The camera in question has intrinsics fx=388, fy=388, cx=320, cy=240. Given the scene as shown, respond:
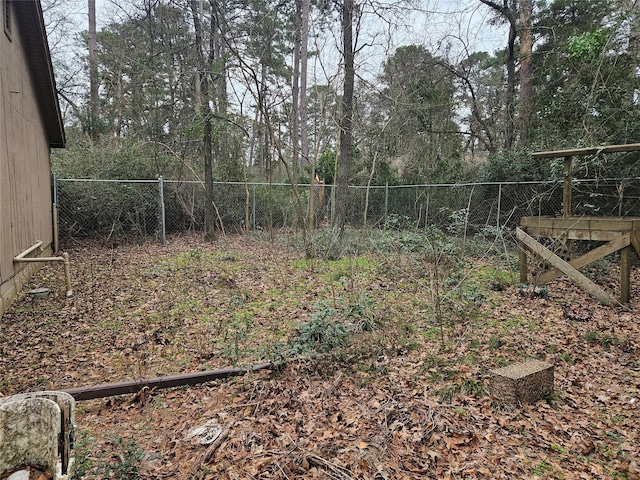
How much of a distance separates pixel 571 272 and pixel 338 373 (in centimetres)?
397

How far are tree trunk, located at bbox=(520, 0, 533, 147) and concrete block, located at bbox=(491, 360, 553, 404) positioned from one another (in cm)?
946

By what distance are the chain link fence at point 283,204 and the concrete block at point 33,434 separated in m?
6.96

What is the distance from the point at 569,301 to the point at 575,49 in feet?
18.5

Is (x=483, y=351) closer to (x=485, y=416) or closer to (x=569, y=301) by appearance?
(x=485, y=416)

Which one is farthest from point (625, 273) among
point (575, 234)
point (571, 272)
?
point (575, 234)

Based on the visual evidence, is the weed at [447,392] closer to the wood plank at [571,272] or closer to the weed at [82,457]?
the weed at [82,457]

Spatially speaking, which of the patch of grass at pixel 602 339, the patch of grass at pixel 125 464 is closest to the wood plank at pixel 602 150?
the patch of grass at pixel 602 339

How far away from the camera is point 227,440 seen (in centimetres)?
262

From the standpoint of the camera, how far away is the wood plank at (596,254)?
16.9ft

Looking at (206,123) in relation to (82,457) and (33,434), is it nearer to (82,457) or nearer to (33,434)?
(82,457)

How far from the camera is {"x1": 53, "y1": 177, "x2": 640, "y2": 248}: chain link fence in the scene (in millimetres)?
8350

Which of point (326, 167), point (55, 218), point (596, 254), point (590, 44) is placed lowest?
point (596, 254)

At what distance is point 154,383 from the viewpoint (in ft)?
11.0

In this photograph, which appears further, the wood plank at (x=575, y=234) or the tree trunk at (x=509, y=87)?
the tree trunk at (x=509, y=87)
